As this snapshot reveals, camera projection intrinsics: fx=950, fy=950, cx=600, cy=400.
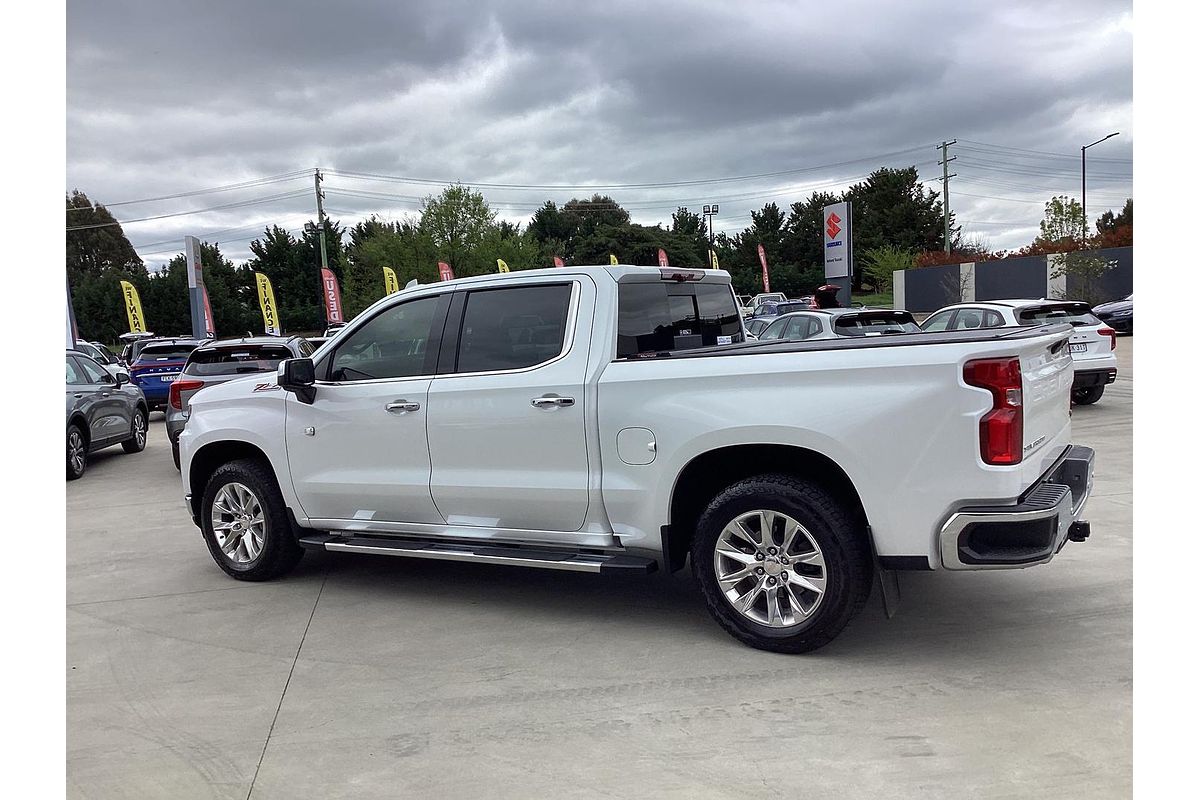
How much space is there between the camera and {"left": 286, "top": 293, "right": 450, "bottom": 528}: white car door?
5.75 m

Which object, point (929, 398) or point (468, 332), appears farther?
point (468, 332)

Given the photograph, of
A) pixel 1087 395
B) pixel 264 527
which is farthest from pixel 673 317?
pixel 1087 395

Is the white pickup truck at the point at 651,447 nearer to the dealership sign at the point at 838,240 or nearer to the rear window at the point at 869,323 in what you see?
the rear window at the point at 869,323

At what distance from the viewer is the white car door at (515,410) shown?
17.1 ft

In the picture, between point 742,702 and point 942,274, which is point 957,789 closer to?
point 742,702

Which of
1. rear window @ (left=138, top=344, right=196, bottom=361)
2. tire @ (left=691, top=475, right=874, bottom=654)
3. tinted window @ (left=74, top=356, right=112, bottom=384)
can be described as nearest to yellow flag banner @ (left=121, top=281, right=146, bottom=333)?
rear window @ (left=138, top=344, right=196, bottom=361)

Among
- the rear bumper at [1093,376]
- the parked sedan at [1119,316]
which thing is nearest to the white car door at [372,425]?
the rear bumper at [1093,376]

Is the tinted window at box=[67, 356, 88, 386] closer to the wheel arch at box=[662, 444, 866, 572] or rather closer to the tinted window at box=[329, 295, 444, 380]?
the tinted window at box=[329, 295, 444, 380]

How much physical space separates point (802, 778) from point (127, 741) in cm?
286

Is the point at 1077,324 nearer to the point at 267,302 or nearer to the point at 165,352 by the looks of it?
the point at 165,352

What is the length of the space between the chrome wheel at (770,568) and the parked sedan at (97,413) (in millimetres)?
9952

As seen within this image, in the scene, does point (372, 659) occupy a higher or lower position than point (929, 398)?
lower

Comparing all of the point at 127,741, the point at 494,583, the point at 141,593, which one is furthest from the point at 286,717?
the point at 141,593

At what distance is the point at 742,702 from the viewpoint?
4215 mm
